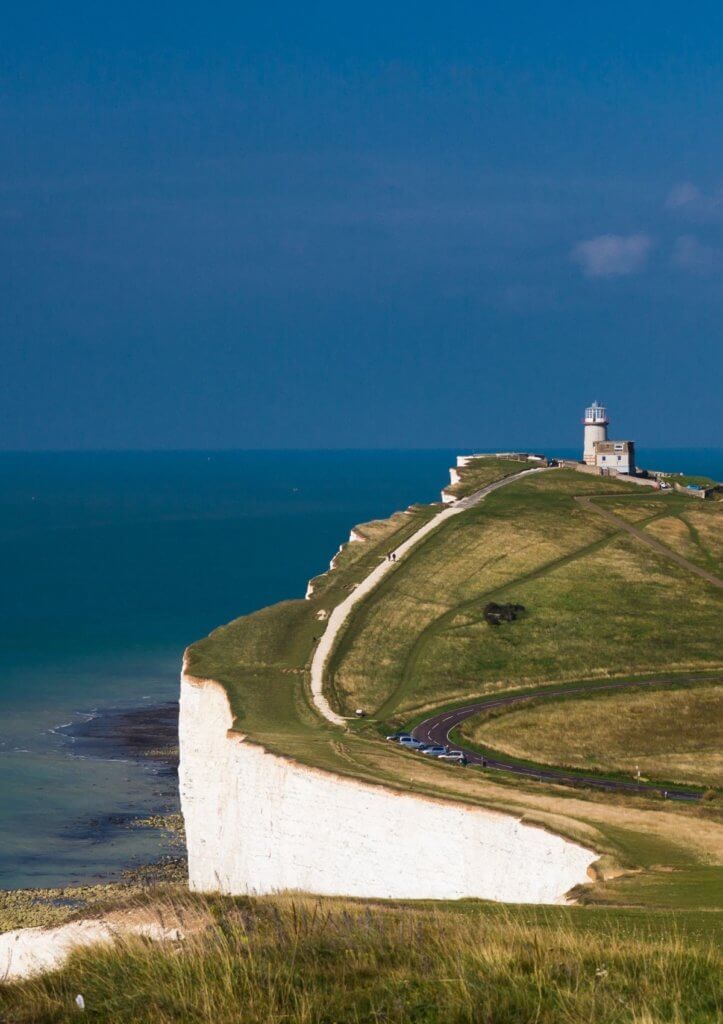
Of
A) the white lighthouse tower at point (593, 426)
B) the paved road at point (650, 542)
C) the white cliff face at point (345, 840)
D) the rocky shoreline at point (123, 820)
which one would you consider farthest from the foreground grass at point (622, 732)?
the white lighthouse tower at point (593, 426)

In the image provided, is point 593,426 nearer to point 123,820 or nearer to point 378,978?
point 123,820

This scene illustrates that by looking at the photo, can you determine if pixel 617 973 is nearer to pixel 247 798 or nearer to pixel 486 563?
pixel 247 798

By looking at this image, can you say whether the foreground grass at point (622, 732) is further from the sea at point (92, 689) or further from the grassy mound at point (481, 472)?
the grassy mound at point (481, 472)

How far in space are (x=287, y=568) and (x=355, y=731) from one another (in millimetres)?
121739

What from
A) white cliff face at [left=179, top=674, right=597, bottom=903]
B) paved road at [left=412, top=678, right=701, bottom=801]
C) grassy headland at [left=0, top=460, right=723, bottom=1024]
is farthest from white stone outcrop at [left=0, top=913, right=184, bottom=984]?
paved road at [left=412, top=678, right=701, bottom=801]

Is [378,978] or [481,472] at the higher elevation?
[481,472]

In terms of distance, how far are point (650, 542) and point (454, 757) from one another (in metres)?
43.2

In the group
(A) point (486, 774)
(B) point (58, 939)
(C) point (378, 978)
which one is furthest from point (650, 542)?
(C) point (378, 978)

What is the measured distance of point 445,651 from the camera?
271 feet

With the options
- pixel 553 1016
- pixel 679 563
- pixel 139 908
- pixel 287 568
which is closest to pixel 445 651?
pixel 679 563

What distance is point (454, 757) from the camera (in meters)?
62.6

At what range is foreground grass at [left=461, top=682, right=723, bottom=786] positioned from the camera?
2534 inches

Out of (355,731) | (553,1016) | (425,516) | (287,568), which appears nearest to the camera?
(553,1016)

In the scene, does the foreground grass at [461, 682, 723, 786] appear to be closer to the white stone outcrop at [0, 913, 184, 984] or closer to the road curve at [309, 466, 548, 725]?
the road curve at [309, 466, 548, 725]
